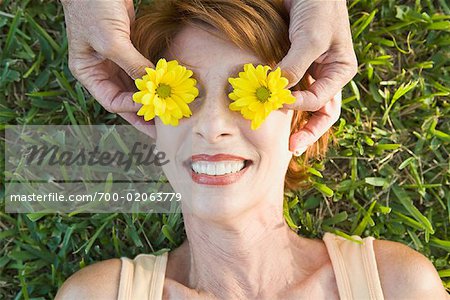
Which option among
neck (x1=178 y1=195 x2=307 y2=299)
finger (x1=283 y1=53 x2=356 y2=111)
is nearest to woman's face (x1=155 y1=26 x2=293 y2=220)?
finger (x1=283 y1=53 x2=356 y2=111)

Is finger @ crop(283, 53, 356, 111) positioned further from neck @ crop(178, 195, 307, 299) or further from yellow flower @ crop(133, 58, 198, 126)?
neck @ crop(178, 195, 307, 299)

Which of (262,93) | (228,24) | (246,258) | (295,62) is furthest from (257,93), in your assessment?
(246,258)

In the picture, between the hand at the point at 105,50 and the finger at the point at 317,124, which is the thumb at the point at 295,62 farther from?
the hand at the point at 105,50

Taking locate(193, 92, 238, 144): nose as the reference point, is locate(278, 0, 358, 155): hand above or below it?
above

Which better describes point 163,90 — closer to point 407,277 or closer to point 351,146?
point 351,146

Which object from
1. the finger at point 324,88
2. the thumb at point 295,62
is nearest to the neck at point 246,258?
the finger at point 324,88

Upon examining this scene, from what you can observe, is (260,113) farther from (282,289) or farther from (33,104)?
(33,104)

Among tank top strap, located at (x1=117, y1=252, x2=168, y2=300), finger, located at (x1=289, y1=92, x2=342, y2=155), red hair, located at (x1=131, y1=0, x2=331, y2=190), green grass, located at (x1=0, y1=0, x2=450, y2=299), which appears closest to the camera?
red hair, located at (x1=131, y1=0, x2=331, y2=190)
